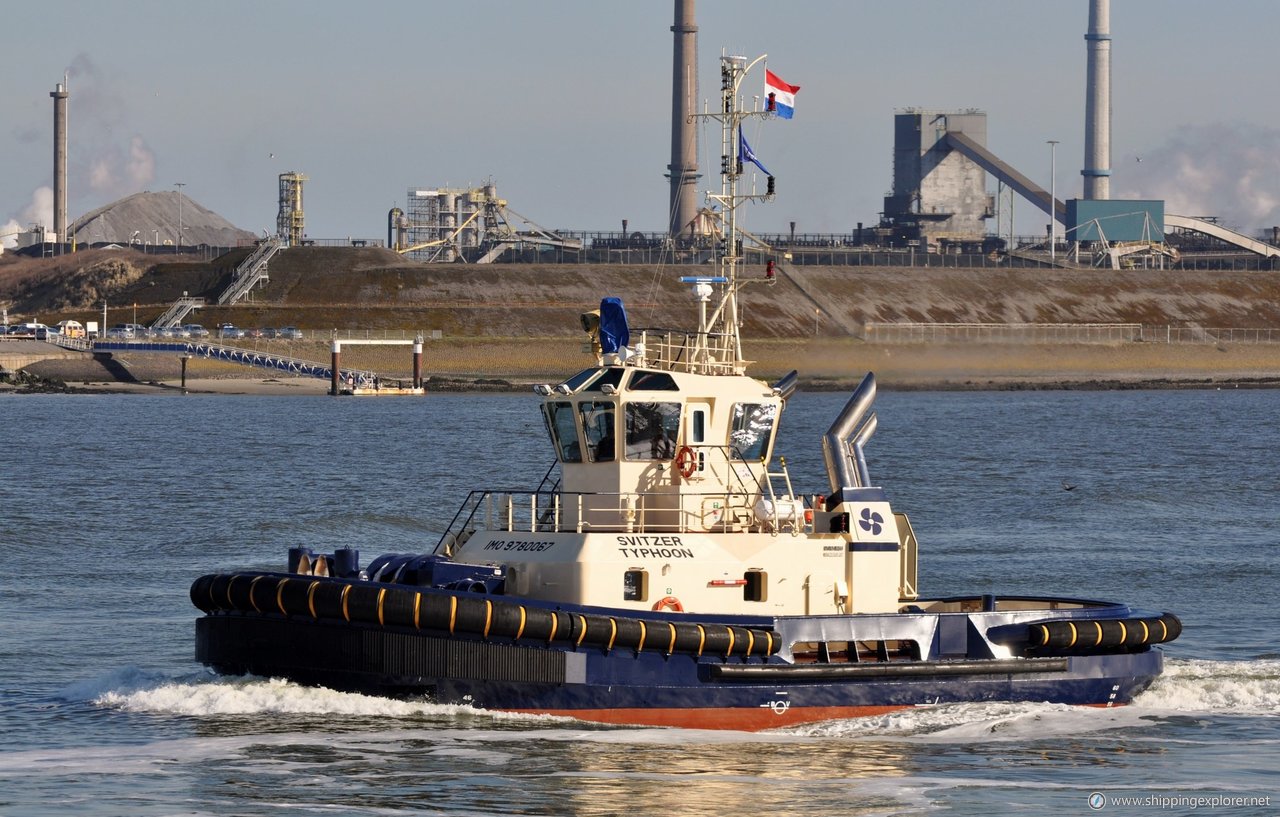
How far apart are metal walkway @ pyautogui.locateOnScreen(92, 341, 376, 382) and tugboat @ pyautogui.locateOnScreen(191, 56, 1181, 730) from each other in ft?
219

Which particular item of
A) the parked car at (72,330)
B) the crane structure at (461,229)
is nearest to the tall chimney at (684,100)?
the crane structure at (461,229)

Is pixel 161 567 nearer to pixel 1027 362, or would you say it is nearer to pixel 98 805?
pixel 98 805

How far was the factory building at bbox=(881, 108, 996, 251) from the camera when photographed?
125 m

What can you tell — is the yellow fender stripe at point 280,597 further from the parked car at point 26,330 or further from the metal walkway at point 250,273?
the metal walkway at point 250,273

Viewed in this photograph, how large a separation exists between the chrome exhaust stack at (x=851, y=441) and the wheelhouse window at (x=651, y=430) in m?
1.95

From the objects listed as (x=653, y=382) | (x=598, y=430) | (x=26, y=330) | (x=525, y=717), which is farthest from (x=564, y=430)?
(x=26, y=330)

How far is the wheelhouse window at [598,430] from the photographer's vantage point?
17.6m

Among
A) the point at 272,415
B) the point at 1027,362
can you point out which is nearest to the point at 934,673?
the point at 272,415

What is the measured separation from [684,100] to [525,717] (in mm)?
93070

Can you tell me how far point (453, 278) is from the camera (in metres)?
101

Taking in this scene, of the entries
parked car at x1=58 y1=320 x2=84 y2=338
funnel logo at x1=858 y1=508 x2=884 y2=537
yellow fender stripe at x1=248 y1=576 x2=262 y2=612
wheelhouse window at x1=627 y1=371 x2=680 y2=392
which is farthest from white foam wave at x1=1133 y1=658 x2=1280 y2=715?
parked car at x1=58 y1=320 x2=84 y2=338

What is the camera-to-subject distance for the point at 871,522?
17922 mm

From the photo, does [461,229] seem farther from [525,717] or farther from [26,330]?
[525,717]

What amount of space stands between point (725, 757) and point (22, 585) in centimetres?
1307
